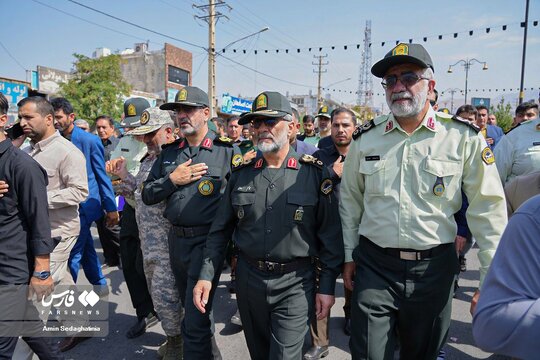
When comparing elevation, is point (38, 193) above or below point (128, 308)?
above

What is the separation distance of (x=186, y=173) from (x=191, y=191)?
0.51 feet

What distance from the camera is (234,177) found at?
2521 millimetres

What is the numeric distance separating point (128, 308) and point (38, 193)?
7.87ft

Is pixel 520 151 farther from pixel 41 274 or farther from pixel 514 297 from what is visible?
pixel 41 274

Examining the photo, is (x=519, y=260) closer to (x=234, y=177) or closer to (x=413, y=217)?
(x=413, y=217)

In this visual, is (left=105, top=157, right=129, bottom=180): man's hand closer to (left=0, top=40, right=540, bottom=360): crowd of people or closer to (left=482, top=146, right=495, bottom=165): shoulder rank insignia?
(left=0, top=40, right=540, bottom=360): crowd of people

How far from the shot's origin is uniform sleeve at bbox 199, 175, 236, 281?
2.49 m

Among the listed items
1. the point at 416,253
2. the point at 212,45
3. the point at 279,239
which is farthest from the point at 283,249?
the point at 212,45

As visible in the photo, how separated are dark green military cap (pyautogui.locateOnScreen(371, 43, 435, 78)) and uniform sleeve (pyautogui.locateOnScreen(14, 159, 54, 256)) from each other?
2.31m

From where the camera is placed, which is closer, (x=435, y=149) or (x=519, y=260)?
(x=519, y=260)

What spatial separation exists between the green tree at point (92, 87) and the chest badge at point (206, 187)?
20028 mm

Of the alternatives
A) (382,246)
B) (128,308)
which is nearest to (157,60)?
(128,308)

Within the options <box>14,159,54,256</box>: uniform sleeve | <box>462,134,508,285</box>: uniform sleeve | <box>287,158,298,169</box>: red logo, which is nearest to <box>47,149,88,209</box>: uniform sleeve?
<box>14,159,54,256</box>: uniform sleeve

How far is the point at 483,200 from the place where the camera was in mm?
2002
